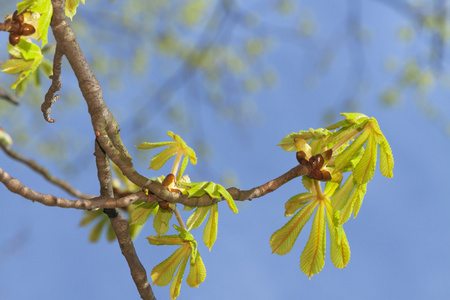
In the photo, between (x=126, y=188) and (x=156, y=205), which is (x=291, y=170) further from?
(x=126, y=188)

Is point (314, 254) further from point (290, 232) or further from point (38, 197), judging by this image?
point (38, 197)

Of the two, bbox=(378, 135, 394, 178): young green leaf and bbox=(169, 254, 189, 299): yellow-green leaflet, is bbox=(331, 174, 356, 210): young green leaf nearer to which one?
bbox=(378, 135, 394, 178): young green leaf

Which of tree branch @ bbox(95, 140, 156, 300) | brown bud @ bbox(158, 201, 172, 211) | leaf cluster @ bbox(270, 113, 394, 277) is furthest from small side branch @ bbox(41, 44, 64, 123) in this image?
leaf cluster @ bbox(270, 113, 394, 277)


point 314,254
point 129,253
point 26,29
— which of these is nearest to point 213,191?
point 129,253

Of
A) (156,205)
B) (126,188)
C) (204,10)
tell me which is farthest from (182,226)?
(204,10)

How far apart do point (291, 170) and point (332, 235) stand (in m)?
0.33

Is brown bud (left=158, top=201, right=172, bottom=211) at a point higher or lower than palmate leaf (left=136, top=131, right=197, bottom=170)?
lower

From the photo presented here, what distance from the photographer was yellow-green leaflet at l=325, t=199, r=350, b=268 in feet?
5.17

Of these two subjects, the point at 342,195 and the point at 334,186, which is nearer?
the point at 342,195

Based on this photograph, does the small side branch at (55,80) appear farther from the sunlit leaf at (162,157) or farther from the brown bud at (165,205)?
the brown bud at (165,205)

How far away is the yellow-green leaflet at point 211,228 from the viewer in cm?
146

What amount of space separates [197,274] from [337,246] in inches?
21.2

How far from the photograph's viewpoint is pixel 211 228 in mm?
1468

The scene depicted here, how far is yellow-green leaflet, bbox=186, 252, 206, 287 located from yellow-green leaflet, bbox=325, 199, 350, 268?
1.61ft
